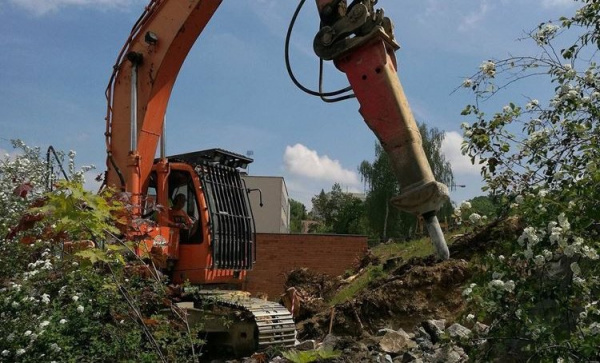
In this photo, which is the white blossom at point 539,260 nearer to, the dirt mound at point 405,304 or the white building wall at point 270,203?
the dirt mound at point 405,304

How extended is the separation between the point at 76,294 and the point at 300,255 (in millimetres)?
18042

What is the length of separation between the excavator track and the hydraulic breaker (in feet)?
12.9

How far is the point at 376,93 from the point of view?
4559 mm

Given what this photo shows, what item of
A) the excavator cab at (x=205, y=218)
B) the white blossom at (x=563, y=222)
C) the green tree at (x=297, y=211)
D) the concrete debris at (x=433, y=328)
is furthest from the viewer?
the green tree at (x=297, y=211)

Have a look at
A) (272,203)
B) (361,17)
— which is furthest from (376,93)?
(272,203)

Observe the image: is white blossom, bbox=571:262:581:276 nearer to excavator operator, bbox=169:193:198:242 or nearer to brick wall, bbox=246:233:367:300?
excavator operator, bbox=169:193:198:242

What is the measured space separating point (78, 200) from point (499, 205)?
109 inches

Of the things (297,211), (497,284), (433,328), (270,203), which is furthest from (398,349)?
(297,211)

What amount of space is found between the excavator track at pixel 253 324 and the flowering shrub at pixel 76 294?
200 cm

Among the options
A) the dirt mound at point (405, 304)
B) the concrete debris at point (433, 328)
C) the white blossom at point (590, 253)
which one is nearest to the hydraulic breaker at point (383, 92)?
the white blossom at point (590, 253)

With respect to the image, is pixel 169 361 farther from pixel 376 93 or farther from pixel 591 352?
pixel 591 352

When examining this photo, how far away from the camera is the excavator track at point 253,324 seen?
783 cm

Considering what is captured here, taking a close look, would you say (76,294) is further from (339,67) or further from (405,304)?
(405,304)

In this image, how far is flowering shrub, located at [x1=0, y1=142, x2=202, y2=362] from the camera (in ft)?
14.7
